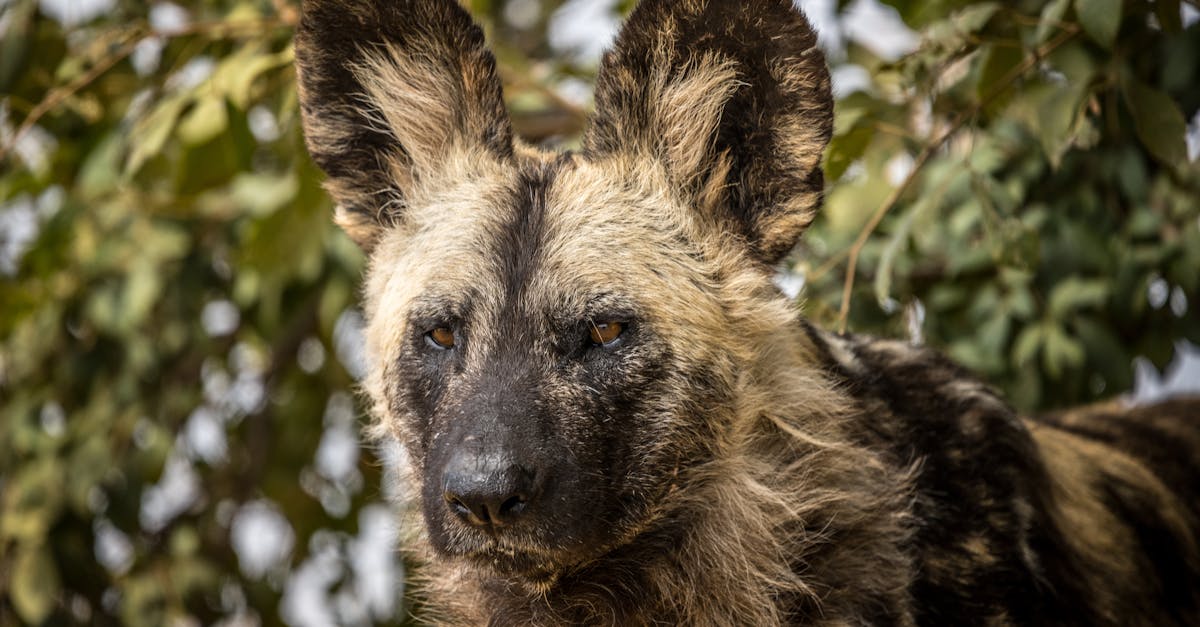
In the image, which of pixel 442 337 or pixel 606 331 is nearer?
pixel 606 331

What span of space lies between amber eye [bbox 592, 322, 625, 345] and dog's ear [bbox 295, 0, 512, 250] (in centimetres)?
77

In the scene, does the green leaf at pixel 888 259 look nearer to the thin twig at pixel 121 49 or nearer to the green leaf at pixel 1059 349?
the green leaf at pixel 1059 349

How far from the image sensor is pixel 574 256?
334cm

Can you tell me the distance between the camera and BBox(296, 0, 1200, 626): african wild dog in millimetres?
3207

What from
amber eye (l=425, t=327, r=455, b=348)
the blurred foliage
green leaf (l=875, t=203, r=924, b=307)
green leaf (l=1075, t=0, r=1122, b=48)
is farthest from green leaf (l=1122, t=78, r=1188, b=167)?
amber eye (l=425, t=327, r=455, b=348)

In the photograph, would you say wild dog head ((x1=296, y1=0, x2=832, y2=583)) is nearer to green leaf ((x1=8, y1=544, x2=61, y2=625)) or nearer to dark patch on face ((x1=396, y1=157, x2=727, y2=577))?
dark patch on face ((x1=396, y1=157, x2=727, y2=577))

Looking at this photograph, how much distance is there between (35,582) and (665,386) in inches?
158

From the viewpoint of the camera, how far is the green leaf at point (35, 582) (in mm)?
5859

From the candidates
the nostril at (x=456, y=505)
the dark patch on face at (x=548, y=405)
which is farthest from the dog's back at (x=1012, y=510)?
the nostril at (x=456, y=505)

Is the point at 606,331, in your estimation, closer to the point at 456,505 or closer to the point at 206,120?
the point at 456,505

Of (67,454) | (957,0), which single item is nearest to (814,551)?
(957,0)

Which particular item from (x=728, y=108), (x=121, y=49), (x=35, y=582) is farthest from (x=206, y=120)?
(x=35, y=582)

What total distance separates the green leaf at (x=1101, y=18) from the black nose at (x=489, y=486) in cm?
200

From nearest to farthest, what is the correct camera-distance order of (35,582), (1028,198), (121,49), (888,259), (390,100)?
(390,100) → (888,259) → (1028,198) → (121,49) → (35,582)
